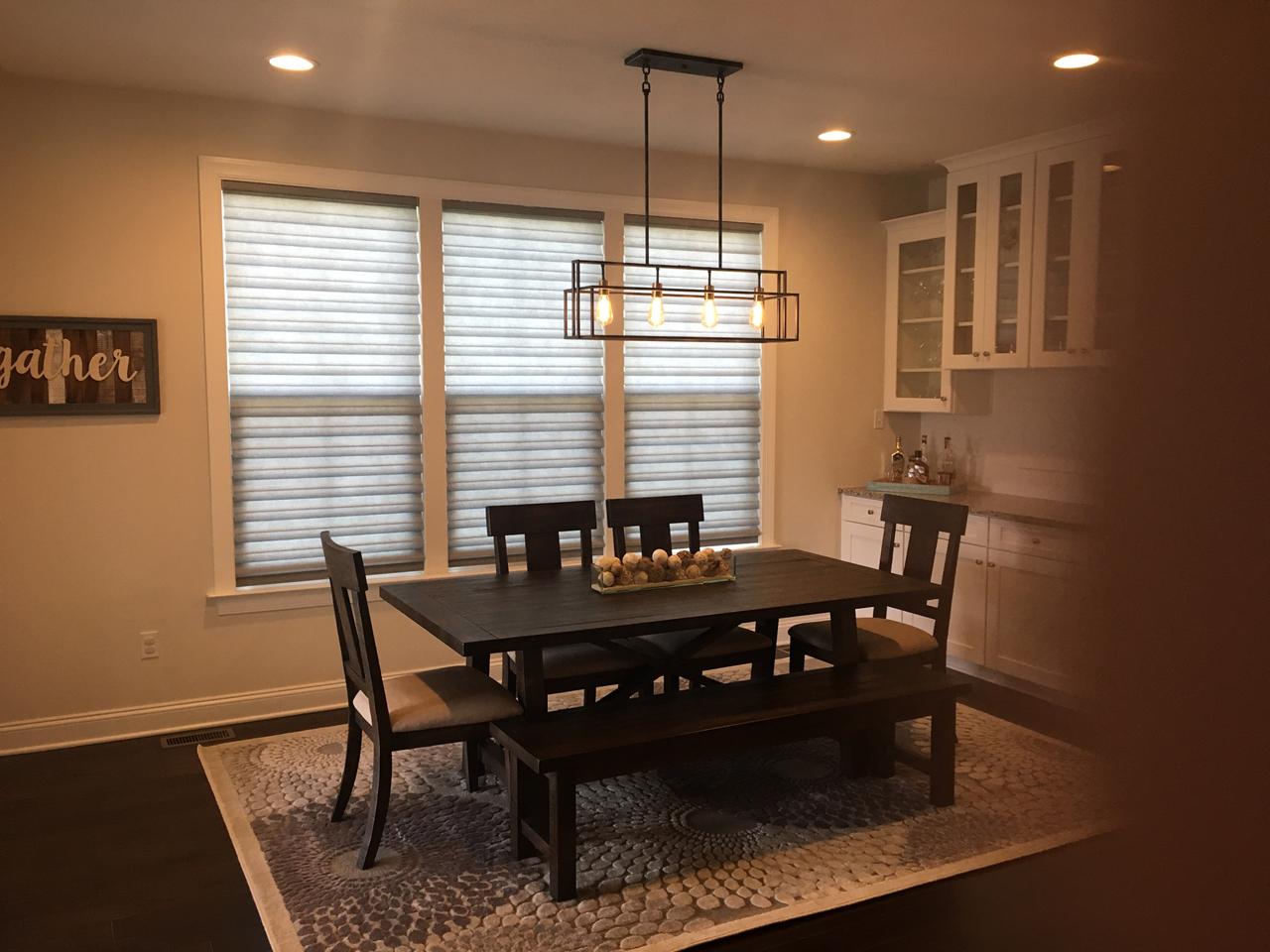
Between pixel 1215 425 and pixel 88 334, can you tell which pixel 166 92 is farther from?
pixel 1215 425

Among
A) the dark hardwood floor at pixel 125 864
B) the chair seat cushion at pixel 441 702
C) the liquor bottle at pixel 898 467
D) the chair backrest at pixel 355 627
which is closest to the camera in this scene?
the dark hardwood floor at pixel 125 864

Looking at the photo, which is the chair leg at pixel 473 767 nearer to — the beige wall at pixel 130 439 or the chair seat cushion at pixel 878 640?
the beige wall at pixel 130 439

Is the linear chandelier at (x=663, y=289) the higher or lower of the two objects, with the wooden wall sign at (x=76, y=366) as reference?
higher

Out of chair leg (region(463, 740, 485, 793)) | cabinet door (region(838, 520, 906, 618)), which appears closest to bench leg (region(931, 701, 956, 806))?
chair leg (region(463, 740, 485, 793))

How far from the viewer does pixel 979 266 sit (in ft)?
16.0

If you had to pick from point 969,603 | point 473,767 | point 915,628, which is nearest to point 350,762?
point 473,767

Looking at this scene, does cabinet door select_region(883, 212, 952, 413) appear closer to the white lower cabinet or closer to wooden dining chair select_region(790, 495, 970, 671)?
the white lower cabinet

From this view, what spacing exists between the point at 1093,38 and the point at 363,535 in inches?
178

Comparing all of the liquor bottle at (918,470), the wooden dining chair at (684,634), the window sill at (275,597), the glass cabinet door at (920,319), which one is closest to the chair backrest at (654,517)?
the wooden dining chair at (684,634)

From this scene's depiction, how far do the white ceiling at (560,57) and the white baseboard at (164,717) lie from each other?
2.45 metres

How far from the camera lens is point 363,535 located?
4.46 meters

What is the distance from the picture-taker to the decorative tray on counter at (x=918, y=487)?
16.8 feet

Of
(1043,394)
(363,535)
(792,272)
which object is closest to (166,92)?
(363,535)

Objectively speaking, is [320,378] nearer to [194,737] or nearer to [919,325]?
[194,737]
